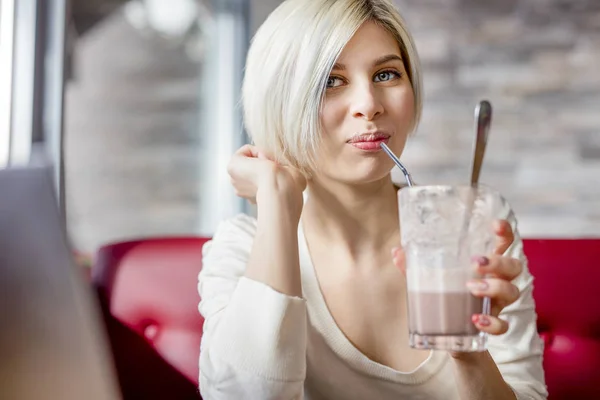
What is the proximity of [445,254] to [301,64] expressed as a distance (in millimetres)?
563

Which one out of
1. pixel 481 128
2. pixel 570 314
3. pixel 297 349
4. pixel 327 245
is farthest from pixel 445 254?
pixel 570 314

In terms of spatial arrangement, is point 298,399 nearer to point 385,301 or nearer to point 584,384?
point 385,301

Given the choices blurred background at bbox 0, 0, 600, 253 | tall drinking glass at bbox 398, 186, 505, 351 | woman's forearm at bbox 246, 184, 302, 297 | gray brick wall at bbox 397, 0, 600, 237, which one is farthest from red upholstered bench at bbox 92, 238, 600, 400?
gray brick wall at bbox 397, 0, 600, 237

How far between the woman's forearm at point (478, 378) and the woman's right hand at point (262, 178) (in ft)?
1.28

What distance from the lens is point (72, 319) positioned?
522mm

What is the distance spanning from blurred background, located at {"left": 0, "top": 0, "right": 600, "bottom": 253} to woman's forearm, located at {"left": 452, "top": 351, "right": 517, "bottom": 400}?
5.71 feet

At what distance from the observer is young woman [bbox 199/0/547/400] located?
1231mm

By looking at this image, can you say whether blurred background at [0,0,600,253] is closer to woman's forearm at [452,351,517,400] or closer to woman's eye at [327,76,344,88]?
Answer: woman's eye at [327,76,344,88]

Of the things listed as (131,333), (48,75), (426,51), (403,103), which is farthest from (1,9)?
(426,51)

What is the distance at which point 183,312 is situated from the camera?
163 centimetres

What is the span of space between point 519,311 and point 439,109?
1.65 metres

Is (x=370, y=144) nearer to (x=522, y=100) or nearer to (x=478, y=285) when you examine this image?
(x=478, y=285)

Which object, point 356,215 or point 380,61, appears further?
point 356,215

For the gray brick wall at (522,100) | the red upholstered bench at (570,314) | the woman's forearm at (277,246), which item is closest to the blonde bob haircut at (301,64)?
the woman's forearm at (277,246)
